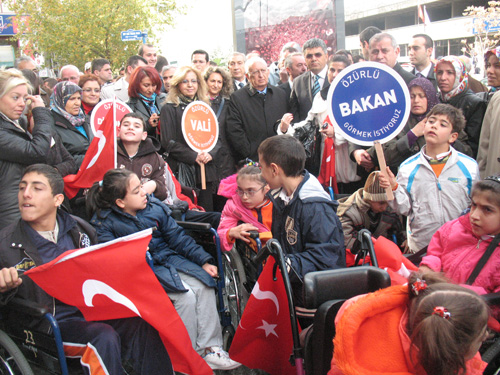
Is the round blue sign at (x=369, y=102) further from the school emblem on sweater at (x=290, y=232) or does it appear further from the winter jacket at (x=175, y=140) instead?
the winter jacket at (x=175, y=140)

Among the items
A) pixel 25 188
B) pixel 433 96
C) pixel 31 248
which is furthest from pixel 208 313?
pixel 433 96

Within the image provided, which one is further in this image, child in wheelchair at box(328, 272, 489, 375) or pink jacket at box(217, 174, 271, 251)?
pink jacket at box(217, 174, 271, 251)

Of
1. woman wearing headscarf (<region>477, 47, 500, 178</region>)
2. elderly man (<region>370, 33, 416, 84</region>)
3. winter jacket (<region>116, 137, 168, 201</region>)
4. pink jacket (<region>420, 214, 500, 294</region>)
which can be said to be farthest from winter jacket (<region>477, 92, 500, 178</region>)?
winter jacket (<region>116, 137, 168, 201</region>)

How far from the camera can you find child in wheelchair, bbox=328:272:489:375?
1685mm

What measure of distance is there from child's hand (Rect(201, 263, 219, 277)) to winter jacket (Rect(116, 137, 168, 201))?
Result: 0.94 meters

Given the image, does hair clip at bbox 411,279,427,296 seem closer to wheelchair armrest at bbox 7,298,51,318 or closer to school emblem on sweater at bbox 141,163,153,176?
wheelchair armrest at bbox 7,298,51,318

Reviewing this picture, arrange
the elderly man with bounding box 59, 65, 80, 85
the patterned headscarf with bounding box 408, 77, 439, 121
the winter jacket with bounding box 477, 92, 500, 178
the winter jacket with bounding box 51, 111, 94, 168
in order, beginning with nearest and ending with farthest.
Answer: the winter jacket with bounding box 477, 92, 500, 178 < the patterned headscarf with bounding box 408, 77, 439, 121 < the winter jacket with bounding box 51, 111, 94, 168 < the elderly man with bounding box 59, 65, 80, 85

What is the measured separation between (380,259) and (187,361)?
1.39 m

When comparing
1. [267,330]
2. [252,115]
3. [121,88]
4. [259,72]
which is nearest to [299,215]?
[267,330]

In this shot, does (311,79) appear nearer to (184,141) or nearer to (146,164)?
(184,141)

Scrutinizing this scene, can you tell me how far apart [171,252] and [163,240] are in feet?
0.41

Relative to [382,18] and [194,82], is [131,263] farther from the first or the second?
[382,18]

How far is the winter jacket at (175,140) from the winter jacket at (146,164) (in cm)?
76

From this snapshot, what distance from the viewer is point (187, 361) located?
3.00 m
